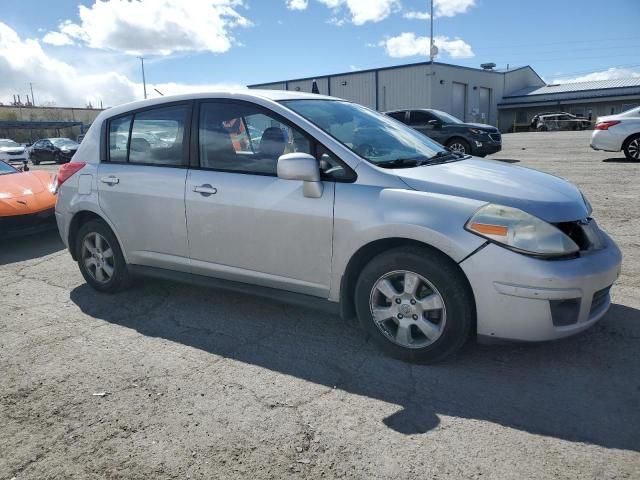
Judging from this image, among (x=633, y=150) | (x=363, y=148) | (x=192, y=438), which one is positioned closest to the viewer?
(x=192, y=438)

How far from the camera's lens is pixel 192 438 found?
2564 mm

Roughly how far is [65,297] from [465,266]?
3751 mm

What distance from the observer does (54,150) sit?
26.1 metres

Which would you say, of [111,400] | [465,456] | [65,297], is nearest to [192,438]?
[111,400]

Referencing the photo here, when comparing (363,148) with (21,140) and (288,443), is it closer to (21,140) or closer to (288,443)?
(288,443)

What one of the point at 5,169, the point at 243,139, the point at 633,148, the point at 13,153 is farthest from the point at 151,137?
the point at 13,153

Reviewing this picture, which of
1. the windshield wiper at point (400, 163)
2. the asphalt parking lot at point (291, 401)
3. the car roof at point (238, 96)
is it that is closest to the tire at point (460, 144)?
the asphalt parking lot at point (291, 401)

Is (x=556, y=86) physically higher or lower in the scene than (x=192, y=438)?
higher

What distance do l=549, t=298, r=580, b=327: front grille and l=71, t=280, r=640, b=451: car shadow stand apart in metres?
0.29

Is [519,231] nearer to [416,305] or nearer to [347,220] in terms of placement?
[416,305]

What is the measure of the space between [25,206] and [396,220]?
5586 millimetres

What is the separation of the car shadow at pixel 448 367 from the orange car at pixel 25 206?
2939 millimetres

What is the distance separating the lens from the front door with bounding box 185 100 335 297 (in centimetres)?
341

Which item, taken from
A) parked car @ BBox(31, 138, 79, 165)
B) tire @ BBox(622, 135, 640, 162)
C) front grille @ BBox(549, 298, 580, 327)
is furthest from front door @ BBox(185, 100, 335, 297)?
parked car @ BBox(31, 138, 79, 165)
